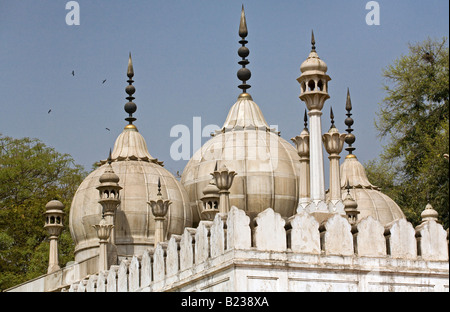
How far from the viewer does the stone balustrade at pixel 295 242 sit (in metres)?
19.3

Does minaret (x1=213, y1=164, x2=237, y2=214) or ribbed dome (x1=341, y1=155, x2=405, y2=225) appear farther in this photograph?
ribbed dome (x1=341, y1=155, x2=405, y2=225)

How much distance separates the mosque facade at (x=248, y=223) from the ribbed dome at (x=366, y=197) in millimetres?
63

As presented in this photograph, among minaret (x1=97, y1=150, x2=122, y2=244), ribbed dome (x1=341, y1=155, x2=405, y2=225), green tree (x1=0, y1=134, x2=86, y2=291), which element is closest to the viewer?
minaret (x1=97, y1=150, x2=122, y2=244)

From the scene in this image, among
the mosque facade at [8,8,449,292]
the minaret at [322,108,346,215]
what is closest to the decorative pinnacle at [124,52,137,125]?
the mosque facade at [8,8,449,292]

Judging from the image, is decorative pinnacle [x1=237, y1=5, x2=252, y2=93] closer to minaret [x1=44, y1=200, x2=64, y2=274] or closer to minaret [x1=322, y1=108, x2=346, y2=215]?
minaret [x1=322, y1=108, x2=346, y2=215]

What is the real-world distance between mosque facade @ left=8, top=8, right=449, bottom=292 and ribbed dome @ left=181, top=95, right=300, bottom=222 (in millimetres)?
38

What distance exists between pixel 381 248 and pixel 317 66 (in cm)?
989

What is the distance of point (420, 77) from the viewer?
36.5 m

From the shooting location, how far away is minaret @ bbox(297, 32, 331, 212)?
28.5 meters

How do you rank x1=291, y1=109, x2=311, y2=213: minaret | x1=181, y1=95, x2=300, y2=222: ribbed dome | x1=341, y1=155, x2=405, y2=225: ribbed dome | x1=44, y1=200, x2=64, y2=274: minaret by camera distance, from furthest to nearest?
x1=341, y1=155, x2=405, y2=225: ribbed dome < x1=44, y1=200, x2=64, y2=274: minaret < x1=181, y1=95, x2=300, y2=222: ribbed dome < x1=291, y1=109, x2=311, y2=213: minaret
